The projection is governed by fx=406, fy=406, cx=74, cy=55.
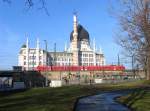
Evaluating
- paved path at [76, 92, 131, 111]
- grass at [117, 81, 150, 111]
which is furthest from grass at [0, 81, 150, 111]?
grass at [117, 81, 150, 111]

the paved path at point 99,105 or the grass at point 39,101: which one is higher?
the grass at point 39,101

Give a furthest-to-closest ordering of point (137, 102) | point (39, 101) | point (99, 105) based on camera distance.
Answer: point (39, 101), point (137, 102), point (99, 105)

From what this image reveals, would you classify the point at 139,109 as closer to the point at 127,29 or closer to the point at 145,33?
the point at 145,33

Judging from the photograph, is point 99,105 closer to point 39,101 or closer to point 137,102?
point 137,102

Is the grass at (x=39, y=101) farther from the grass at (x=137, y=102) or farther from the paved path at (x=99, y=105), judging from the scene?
the grass at (x=137, y=102)

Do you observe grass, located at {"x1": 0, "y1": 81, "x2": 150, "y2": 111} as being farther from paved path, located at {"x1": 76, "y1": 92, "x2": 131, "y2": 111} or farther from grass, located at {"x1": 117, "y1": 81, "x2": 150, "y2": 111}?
grass, located at {"x1": 117, "y1": 81, "x2": 150, "y2": 111}

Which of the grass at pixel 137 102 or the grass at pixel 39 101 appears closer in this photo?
the grass at pixel 39 101

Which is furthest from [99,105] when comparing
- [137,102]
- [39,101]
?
[39,101]

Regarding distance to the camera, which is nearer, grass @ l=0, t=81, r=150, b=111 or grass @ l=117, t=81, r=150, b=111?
grass @ l=0, t=81, r=150, b=111

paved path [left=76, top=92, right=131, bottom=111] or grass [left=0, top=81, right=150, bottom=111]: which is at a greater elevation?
grass [left=0, top=81, right=150, bottom=111]

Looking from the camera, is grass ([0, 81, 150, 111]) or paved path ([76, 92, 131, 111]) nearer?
grass ([0, 81, 150, 111])

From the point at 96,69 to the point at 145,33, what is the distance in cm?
13811

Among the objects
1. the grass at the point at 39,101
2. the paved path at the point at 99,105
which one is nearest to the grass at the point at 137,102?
the paved path at the point at 99,105

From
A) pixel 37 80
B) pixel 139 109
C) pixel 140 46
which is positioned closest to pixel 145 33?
pixel 140 46
